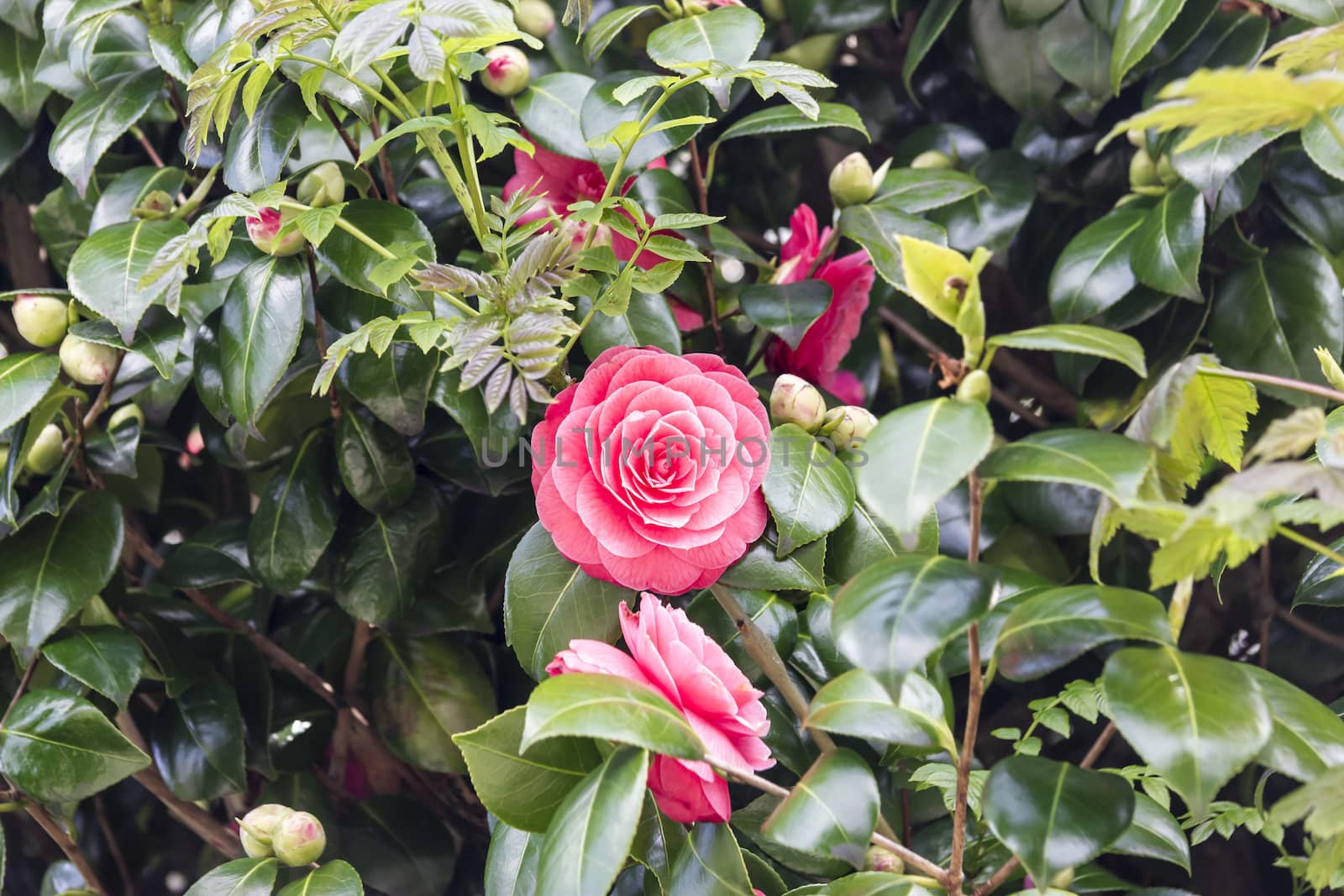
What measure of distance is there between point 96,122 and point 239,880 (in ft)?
1.71

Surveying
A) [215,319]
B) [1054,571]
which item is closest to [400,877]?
[215,319]

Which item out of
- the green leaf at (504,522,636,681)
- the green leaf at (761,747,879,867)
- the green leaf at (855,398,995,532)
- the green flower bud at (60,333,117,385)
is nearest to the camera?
the green leaf at (855,398,995,532)

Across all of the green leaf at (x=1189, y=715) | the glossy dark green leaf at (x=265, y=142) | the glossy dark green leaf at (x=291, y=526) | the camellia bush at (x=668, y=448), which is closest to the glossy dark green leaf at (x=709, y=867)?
the camellia bush at (x=668, y=448)

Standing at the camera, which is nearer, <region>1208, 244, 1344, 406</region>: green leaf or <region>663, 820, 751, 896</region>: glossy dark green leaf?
<region>663, 820, 751, 896</region>: glossy dark green leaf

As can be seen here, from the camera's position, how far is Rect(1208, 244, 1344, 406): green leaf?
81cm

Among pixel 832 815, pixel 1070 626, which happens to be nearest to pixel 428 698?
pixel 832 815

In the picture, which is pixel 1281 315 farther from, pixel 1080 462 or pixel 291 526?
pixel 291 526

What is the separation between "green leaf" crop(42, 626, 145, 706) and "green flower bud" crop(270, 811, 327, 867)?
15 cm

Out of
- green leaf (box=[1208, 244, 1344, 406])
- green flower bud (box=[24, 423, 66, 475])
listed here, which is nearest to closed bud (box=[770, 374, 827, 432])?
green leaf (box=[1208, 244, 1344, 406])

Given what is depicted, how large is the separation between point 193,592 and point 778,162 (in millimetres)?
642

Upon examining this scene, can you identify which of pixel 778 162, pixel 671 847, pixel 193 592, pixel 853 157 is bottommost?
pixel 193 592

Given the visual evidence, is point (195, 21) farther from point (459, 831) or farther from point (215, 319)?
point (459, 831)

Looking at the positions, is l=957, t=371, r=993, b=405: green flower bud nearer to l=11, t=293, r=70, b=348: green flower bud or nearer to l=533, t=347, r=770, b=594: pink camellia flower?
l=533, t=347, r=770, b=594: pink camellia flower

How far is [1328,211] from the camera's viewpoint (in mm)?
827
